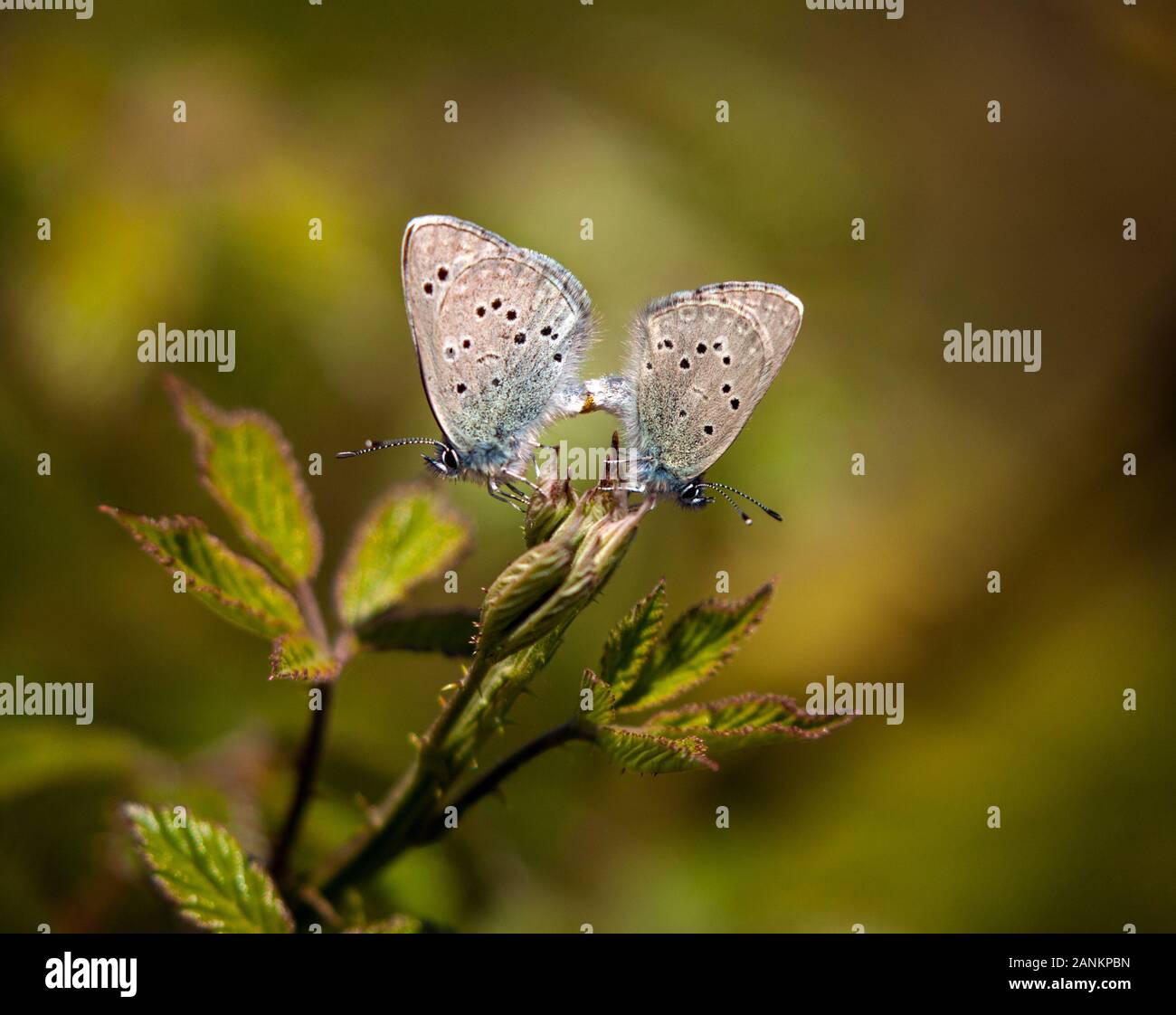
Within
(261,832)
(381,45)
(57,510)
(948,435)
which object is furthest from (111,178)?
(948,435)

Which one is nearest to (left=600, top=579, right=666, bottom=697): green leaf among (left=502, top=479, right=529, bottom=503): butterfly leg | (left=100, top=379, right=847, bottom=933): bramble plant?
(left=100, top=379, right=847, bottom=933): bramble plant

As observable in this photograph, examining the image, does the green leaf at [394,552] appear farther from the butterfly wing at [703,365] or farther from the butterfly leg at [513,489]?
the butterfly wing at [703,365]

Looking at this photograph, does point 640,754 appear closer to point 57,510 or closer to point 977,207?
point 57,510

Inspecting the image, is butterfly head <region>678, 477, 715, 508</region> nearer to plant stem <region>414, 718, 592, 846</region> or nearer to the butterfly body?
the butterfly body

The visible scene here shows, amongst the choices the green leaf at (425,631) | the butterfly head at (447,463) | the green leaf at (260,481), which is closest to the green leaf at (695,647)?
the green leaf at (425,631)

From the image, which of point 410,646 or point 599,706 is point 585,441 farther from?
point 599,706

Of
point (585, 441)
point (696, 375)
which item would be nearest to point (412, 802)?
point (696, 375)

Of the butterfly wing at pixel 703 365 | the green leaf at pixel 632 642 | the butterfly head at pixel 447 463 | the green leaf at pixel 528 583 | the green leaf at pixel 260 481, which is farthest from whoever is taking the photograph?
the butterfly head at pixel 447 463

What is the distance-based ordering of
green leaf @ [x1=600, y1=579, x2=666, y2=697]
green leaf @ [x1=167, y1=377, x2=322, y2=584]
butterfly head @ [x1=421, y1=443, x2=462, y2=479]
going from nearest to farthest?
green leaf @ [x1=600, y1=579, x2=666, y2=697], green leaf @ [x1=167, y1=377, x2=322, y2=584], butterfly head @ [x1=421, y1=443, x2=462, y2=479]

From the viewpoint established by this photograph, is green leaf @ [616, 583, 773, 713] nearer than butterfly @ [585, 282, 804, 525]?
Yes
